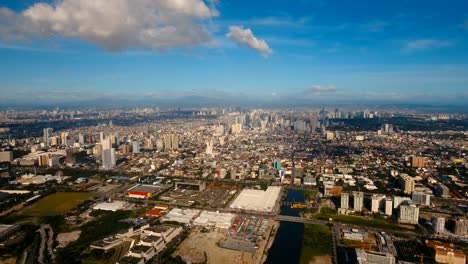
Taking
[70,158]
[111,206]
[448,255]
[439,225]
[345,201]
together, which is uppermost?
[70,158]

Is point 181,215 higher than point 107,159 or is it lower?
lower

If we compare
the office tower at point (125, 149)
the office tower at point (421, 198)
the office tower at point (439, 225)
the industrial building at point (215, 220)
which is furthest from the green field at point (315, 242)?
the office tower at point (125, 149)

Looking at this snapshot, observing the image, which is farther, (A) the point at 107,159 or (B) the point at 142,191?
(A) the point at 107,159

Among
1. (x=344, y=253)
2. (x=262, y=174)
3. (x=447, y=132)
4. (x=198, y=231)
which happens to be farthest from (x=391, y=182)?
(x=447, y=132)

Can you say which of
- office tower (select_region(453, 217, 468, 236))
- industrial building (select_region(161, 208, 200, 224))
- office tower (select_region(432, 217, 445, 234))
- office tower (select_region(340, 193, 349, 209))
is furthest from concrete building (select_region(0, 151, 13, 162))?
office tower (select_region(453, 217, 468, 236))

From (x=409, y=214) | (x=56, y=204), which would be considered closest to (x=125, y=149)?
(x=56, y=204)

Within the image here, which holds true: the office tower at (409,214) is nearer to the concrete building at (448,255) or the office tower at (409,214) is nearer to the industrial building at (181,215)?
the concrete building at (448,255)

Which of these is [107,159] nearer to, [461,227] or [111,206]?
[111,206]
